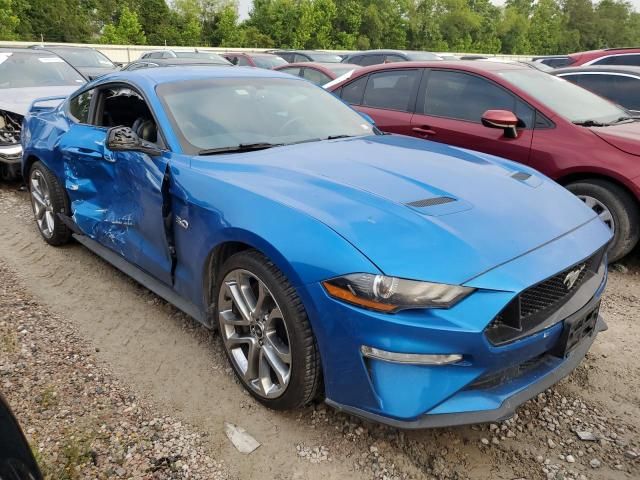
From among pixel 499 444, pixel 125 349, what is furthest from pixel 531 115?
pixel 125 349

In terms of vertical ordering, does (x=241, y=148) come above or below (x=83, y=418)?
above

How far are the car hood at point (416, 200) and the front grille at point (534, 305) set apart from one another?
0.52ft

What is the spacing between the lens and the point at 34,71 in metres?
7.30

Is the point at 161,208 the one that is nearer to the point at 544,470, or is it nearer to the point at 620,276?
the point at 544,470

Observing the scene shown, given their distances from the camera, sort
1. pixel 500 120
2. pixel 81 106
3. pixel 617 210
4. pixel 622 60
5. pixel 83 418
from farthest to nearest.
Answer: pixel 622 60, pixel 500 120, pixel 81 106, pixel 617 210, pixel 83 418

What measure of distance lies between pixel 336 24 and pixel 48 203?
184 feet

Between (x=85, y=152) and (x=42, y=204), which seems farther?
(x=42, y=204)

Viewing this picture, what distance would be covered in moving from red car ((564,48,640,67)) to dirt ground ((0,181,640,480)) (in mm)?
6333

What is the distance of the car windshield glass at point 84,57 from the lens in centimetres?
1316

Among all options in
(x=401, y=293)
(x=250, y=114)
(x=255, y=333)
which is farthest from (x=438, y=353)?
(x=250, y=114)

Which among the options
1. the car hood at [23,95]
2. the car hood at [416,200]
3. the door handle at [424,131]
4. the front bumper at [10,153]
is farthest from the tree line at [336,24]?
the car hood at [416,200]

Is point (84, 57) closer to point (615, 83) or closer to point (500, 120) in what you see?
point (615, 83)

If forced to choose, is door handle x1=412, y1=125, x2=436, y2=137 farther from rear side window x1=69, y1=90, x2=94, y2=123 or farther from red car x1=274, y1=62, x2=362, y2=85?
red car x1=274, y1=62, x2=362, y2=85

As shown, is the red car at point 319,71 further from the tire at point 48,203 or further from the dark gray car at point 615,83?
the tire at point 48,203
